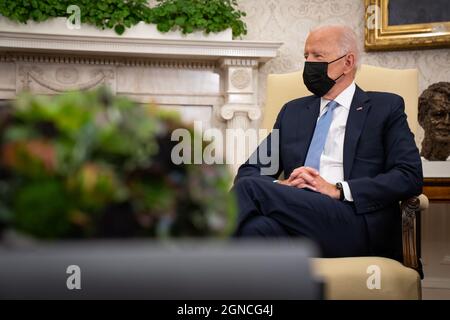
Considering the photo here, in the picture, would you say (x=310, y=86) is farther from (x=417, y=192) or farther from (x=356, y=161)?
(x=417, y=192)

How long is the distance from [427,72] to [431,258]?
3.60 feet

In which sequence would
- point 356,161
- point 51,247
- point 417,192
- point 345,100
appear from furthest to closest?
point 345,100, point 356,161, point 417,192, point 51,247

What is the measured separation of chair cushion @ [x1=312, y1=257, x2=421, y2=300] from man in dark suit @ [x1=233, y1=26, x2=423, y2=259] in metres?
0.15

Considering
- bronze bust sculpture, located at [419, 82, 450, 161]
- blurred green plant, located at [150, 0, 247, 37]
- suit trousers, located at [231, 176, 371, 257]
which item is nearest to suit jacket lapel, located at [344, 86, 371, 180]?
suit trousers, located at [231, 176, 371, 257]

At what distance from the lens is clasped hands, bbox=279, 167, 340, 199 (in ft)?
6.76

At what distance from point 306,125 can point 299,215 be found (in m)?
0.59

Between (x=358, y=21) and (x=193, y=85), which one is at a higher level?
(x=358, y=21)

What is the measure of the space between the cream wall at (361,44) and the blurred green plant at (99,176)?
3174mm

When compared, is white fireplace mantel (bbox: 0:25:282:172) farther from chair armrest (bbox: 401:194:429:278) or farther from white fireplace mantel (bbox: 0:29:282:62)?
chair armrest (bbox: 401:194:429:278)

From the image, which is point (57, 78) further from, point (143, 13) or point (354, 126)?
point (354, 126)

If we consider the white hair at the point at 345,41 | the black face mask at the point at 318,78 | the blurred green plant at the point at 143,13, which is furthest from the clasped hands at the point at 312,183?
the blurred green plant at the point at 143,13

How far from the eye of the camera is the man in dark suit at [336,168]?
1.96 metres

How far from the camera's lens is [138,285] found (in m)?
0.45

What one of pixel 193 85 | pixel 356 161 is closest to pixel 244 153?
pixel 193 85
